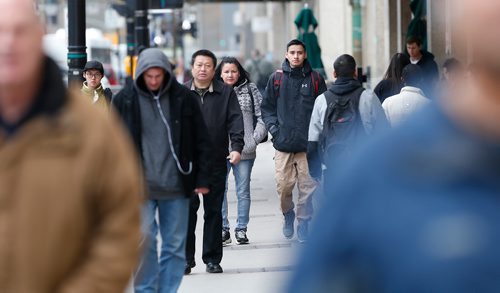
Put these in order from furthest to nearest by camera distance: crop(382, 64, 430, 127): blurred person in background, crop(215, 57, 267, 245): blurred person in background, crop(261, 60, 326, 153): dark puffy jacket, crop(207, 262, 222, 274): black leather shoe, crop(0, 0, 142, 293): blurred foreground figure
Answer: crop(215, 57, 267, 245): blurred person in background < crop(261, 60, 326, 153): dark puffy jacket < crop(382, 64, 430, 127): blurred person in background < crop(207, 262, 222, 274): black leather shoe < crop(0, 0, 142, 293): blurred foreground figure

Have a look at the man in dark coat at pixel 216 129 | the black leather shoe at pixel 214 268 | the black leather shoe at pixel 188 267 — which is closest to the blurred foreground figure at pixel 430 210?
the man in dark coat at pixel 216 129

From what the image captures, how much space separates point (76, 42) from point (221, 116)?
105 inches

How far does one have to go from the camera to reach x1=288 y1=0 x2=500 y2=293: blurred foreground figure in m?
2.22

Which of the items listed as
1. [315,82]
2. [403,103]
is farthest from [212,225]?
[315,82]

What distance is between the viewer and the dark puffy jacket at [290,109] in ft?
39.7

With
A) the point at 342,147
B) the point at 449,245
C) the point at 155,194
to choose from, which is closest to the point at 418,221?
the point at 449,245

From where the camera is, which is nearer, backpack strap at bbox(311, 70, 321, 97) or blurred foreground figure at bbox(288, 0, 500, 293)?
blurred foreground figure at bbox(288, 0, 500, 293)

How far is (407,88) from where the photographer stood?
11.0 meters

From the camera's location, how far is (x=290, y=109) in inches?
479

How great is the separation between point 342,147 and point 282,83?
188cm

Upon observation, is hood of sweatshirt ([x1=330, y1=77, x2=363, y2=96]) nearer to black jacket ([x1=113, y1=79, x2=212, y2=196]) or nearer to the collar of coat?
the collar of coat

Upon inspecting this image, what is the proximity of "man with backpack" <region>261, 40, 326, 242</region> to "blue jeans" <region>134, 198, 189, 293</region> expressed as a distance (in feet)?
13.9

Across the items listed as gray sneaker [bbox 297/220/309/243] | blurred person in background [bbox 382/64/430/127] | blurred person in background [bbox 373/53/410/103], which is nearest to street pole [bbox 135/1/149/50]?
blurred person in background [bbox 373/53/410/103]

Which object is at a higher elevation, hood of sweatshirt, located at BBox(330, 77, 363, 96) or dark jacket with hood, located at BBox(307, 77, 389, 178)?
hood of sweatshirt, located at BBox(330, 77, 363, 96)
